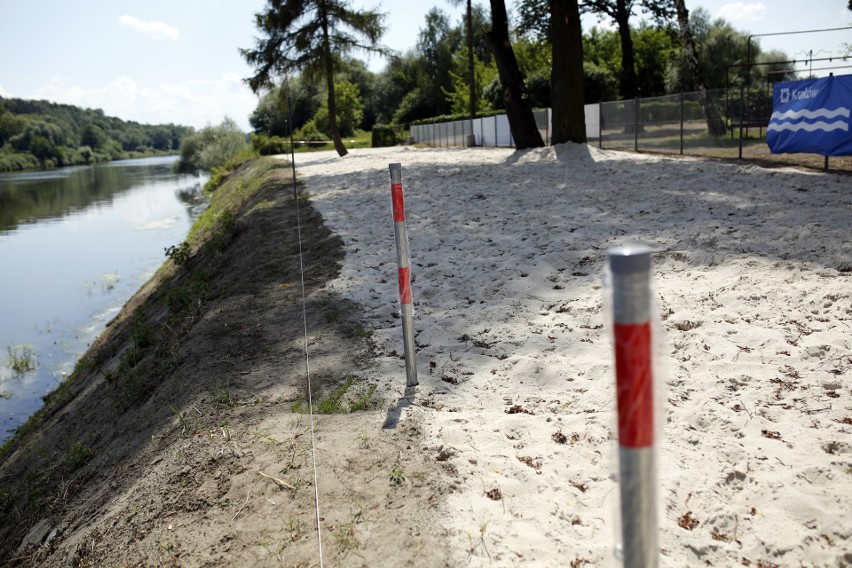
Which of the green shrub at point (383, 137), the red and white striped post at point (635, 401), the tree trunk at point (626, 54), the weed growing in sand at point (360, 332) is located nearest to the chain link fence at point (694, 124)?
the tree trunk at point (626, 54)

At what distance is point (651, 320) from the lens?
173cm

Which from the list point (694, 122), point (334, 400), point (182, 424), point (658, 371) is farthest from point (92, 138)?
point (658, 371)

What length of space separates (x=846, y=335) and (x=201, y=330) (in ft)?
18.6

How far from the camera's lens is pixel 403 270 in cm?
474

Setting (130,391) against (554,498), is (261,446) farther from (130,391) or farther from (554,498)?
(130,391)

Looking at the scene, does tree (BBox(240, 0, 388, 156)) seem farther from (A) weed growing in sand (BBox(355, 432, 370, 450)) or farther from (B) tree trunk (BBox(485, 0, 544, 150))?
(A) weed growing in sand (BBox(355, 432, 370, 450))

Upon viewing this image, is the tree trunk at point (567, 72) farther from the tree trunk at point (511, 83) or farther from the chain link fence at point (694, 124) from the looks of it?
the tree trunk at point (511, 83)

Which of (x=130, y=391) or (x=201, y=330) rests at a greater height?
(x=201, y=330)

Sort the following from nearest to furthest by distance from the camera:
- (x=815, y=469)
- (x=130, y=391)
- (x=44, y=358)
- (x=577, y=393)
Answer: (x=815, y=469)
(x=577, y=393)
(x=130, y=391)
(x=44, y=358)

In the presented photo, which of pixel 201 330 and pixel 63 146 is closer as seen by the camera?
pixel 201 330

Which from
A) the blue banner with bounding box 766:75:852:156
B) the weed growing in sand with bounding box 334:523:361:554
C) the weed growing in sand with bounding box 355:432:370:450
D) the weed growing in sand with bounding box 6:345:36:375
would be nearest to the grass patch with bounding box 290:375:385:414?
the weed growing in sand with bounding box 355:432:370:450

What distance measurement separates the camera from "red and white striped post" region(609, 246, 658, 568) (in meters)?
1.69

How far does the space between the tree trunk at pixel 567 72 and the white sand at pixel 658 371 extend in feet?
29.7

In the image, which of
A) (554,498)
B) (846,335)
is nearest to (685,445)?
(554,498)
